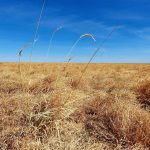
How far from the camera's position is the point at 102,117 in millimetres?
4434

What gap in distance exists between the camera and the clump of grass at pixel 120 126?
138 inches

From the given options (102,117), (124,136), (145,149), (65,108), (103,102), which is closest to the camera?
(145,149)

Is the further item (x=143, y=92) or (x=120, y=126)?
(x=143, y=92)

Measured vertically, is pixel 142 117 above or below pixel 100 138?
above

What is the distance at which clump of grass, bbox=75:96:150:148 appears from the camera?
3.50 meters

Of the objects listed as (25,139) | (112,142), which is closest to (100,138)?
(112,142)

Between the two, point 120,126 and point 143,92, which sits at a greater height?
point 143,92

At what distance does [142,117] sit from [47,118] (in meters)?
1.24

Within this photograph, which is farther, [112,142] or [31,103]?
[31,103]

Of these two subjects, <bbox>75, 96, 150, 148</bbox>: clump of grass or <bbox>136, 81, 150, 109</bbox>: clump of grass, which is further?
<bbox>136, 81, 150, 109</bbox>: clump of grass

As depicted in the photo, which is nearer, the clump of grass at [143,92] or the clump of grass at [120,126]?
the clump of grass at [120,126]

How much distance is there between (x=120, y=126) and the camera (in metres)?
3.76

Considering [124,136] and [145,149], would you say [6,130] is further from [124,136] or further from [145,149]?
[145,149]

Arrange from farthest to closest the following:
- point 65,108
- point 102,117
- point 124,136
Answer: point 102,117
point 65,108
point 124,136
